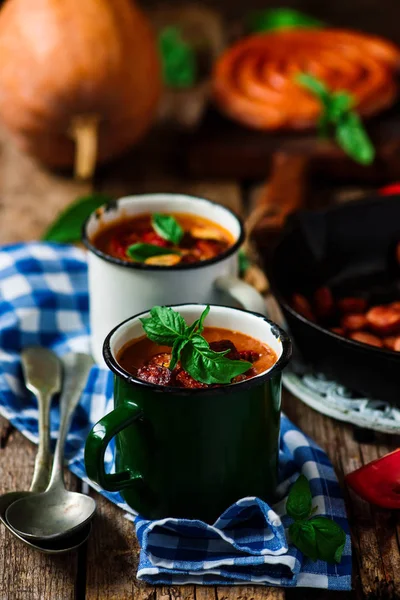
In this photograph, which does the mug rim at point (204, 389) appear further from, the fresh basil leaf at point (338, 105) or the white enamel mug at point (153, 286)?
the fresh basil leaf at point (338, 105)

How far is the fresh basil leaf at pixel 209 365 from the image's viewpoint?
0.96 m

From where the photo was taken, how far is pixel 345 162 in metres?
1.99

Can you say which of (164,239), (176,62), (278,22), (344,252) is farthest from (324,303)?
(278,22)

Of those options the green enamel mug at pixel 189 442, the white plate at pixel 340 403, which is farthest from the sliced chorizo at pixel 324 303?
the green enamel mug at pixel 189 442

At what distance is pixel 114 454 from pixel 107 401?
116mm

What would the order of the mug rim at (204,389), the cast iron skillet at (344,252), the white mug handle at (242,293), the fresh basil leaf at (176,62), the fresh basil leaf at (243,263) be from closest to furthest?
the mug rim at (204,389) → the white mug handle at (242,293) → the cast iron skillet at (344,252) → the fresh basil leaf at (243,263) → the fresh basil leaf at (176,62)

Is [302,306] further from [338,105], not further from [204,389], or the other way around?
[338,105]

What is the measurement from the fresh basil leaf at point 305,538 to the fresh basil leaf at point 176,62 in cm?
158

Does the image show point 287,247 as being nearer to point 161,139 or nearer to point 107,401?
point 107,401

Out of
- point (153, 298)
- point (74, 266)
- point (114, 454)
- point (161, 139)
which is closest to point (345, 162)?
point (161, 139)

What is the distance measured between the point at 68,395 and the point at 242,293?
286 millimetres

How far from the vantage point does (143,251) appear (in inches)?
49.6

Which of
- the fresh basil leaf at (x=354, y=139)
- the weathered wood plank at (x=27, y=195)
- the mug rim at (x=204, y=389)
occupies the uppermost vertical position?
the mug rim at (x=204, y=389)

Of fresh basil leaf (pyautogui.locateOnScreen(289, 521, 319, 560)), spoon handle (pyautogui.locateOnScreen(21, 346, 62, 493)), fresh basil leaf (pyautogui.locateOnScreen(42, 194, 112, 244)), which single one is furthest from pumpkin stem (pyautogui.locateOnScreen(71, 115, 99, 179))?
fresh basil leaf (pyautogui.locateOnScreen(289, 521, 319, 560))
